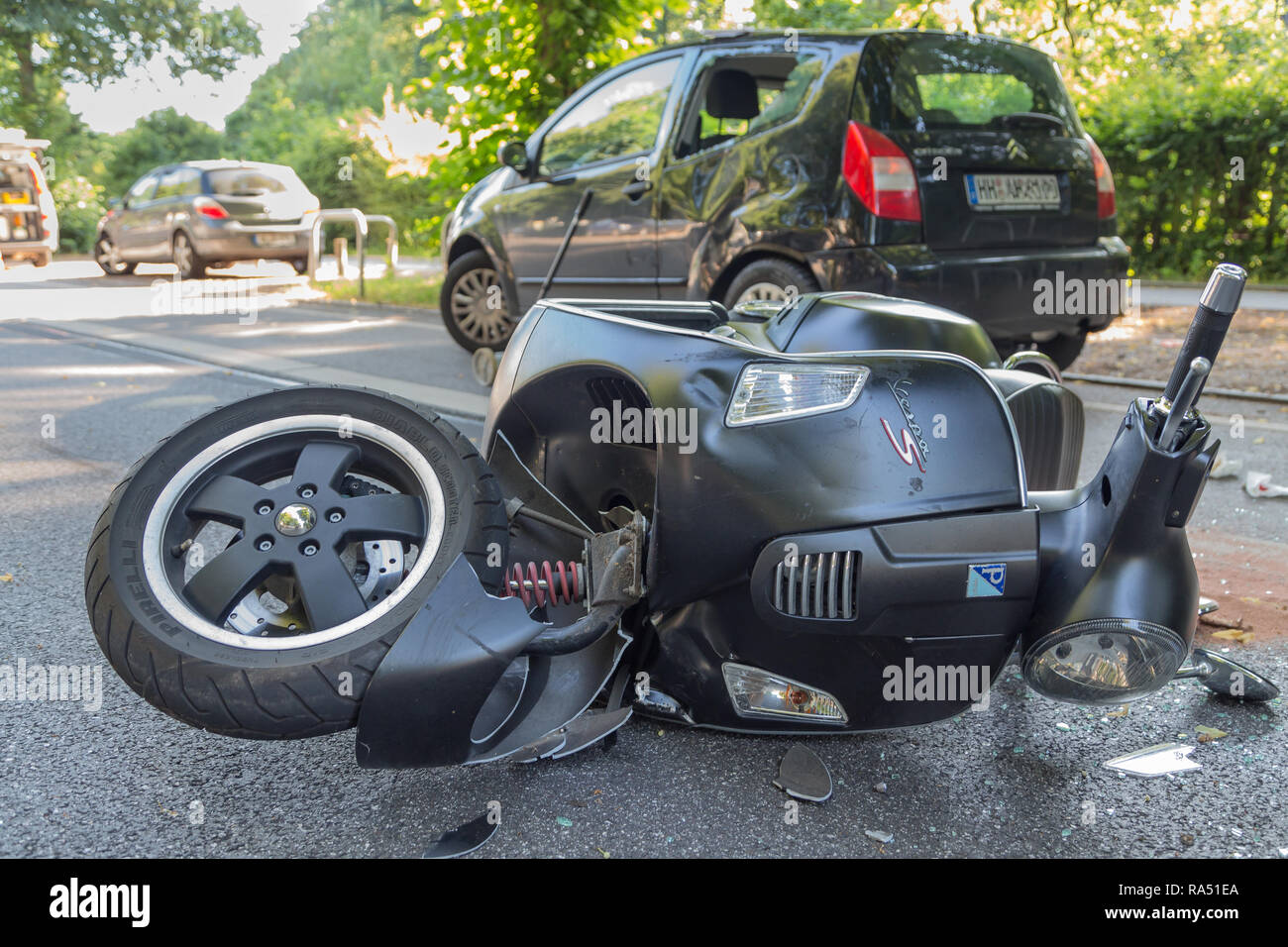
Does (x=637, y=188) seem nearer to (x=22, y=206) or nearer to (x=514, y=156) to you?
(x=514, y=156)

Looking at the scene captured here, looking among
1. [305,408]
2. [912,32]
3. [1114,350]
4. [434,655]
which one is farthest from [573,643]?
[1114,350]

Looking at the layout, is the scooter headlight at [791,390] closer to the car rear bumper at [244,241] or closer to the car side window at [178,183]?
the car rear bumper at [244,241]

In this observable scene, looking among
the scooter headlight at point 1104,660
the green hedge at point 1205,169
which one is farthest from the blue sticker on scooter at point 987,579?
the green hedge at point 1205,169

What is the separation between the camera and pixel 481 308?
8734 mm

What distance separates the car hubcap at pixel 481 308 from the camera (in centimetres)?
863

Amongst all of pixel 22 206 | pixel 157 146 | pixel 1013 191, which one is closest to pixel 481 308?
pixel 1013 191

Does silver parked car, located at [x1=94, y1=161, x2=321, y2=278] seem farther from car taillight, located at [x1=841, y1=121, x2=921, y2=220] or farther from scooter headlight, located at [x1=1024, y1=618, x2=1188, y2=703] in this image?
scooter headlight, located at [x1=1024, y1=618, x2=1188, y2=703]

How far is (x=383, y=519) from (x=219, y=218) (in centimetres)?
1495

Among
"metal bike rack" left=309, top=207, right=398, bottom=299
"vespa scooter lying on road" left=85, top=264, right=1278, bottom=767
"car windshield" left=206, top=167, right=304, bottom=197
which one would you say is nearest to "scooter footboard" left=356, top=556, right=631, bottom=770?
"vespa scooter lying on road" left=85, top=264, right=1278, bottom=767

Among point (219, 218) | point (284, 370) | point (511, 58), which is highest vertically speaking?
point (511, 58)

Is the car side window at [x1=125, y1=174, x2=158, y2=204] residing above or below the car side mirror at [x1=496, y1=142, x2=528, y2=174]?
above

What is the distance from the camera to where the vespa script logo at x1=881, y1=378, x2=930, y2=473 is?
229 cm
